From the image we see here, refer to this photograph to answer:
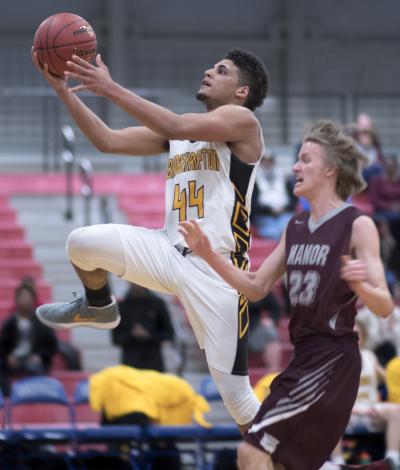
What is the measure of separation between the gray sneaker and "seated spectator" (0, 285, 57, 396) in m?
3.92

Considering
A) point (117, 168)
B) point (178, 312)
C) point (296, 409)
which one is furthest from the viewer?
point (117, 168)

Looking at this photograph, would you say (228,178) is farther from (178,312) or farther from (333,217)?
(178,312)

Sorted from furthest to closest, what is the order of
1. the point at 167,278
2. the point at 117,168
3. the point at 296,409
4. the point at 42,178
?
the point at 117,168 → the point at 42,178 → the point at 167,278 → the point at 296,409

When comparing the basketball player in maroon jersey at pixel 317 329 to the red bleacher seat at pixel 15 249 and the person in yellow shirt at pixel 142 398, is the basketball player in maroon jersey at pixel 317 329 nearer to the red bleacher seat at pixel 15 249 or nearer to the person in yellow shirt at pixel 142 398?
the person in yellow shirt at pixel 142 398

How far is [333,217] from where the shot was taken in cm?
550

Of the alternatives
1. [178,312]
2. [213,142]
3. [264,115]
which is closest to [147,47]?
[264,115]

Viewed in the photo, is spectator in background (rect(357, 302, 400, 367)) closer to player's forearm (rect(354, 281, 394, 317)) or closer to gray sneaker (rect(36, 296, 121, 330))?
gray sneaker (rect(36, 296, 121, 330))

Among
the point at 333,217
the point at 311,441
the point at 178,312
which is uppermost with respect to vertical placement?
the point at 333,217

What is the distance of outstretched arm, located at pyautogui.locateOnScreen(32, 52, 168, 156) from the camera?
6234 mm

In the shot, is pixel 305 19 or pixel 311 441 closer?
pixel 311 441

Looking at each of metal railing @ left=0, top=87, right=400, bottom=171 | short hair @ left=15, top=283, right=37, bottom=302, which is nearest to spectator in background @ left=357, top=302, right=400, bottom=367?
short hair @ left=15, top=283, right=37, bottom=302

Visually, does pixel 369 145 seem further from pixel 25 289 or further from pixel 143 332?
pixel 25 289

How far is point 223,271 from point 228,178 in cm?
91

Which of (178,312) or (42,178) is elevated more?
(42,178)
